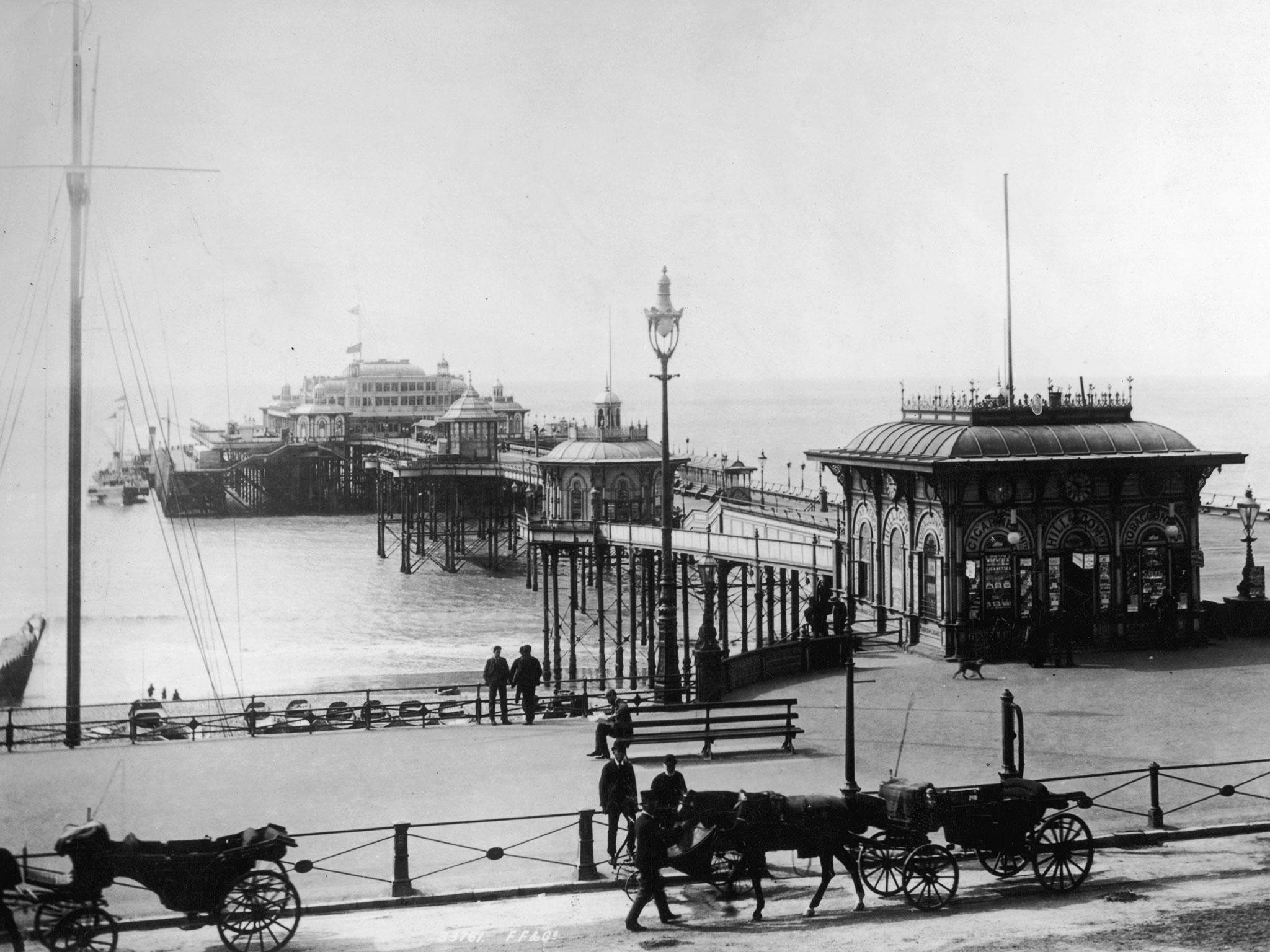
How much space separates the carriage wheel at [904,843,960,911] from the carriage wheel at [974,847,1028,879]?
0.44m

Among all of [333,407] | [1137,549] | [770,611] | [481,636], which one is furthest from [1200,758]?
[333,407]

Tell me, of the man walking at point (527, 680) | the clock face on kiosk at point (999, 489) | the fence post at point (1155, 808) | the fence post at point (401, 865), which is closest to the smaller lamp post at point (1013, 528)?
the clock face on kiosk at point (999, 489)

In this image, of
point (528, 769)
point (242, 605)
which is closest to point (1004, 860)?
point (528, 769)

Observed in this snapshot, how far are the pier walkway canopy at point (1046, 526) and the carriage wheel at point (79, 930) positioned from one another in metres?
17.6

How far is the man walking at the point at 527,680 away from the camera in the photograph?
22.3 metres

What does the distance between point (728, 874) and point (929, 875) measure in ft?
6.28

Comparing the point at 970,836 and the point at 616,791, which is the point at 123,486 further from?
the point at 970,836

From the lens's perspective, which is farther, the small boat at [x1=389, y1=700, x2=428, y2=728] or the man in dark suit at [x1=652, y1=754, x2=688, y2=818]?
the small boat at [x1=389, y1=700, x2=428, y2=728]

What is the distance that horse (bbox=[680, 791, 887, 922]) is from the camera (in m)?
13.1

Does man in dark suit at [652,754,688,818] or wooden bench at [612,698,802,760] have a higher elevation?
man in dark suit at [652,754,688,818]

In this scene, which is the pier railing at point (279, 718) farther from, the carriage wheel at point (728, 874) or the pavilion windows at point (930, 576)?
the carriage wheel at point (728, 874)

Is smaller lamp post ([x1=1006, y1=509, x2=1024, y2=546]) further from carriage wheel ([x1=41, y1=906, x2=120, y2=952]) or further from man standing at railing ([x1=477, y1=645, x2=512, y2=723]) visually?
carriage wheel ([x1=41, y1=906, x2=120, y2=952])

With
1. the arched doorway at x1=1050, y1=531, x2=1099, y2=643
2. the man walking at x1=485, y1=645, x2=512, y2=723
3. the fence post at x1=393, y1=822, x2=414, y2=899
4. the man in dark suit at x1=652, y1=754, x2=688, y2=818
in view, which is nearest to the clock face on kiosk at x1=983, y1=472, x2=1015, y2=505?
the arched doorway at x1=1050, y1=531, x2=1099, y2=643

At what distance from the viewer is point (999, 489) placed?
85.7ft
